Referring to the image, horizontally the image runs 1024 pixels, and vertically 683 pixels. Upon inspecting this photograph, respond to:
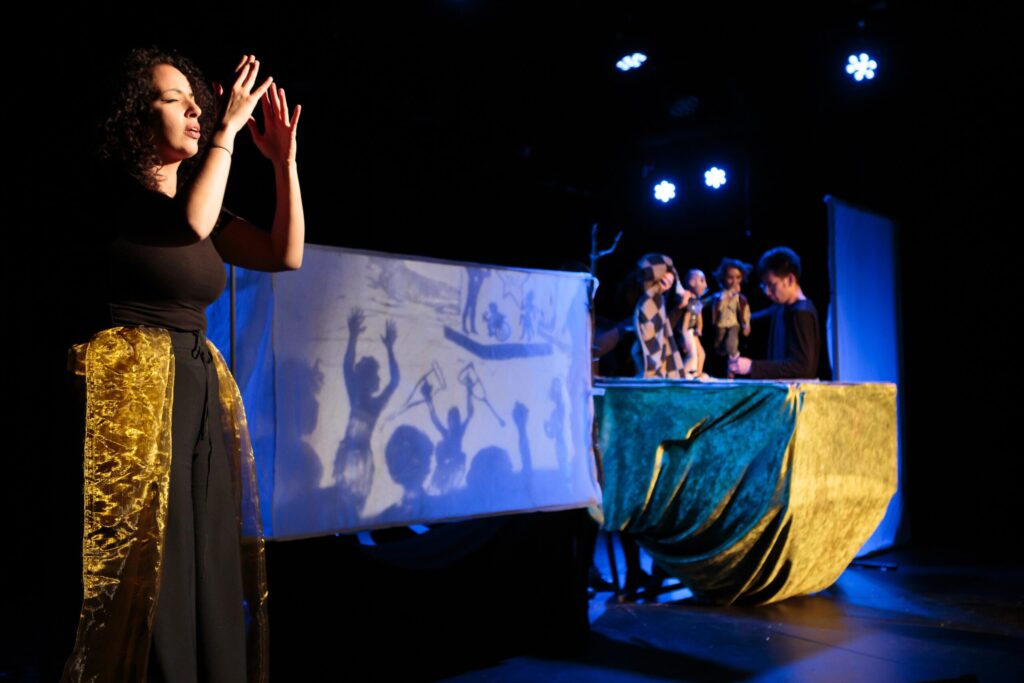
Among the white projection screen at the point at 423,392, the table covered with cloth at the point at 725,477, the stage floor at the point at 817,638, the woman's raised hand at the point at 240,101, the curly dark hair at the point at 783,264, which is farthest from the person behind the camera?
the curly dark hair at the point at 783,264

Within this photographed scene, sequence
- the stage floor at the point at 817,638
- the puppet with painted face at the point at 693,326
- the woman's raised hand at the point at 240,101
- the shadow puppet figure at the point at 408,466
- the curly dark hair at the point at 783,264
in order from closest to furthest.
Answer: the woman's raised hand at the point at 240,101 < the shadow puppet figure at the point at 408,466 < the stage floor at the point at 817,638 < the puppet with painted face at the point at 693,326 < the curly dark hair at the point at 783,264

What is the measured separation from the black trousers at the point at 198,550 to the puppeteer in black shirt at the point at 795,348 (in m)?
→ 3.36

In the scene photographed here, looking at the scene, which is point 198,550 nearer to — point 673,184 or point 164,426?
point 164,426

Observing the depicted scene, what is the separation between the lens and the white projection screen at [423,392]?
2.33 metres

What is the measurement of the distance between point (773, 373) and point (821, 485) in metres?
0.86

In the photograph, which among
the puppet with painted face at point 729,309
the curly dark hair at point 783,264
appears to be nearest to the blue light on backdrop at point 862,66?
the curly dark hair at point 783,264

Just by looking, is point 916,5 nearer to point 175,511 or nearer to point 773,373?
point 773,373

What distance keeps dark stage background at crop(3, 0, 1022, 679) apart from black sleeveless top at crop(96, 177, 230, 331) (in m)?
0.08

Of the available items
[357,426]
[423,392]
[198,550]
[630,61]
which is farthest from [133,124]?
[630,61]

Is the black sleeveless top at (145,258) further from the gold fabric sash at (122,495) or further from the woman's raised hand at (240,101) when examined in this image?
the woman's raised hand at (240,101)

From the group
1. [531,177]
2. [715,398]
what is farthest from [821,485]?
[531,177]

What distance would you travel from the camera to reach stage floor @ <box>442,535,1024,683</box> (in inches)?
116

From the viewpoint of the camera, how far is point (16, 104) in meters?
2.35

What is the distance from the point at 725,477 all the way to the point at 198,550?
264 centimetres
